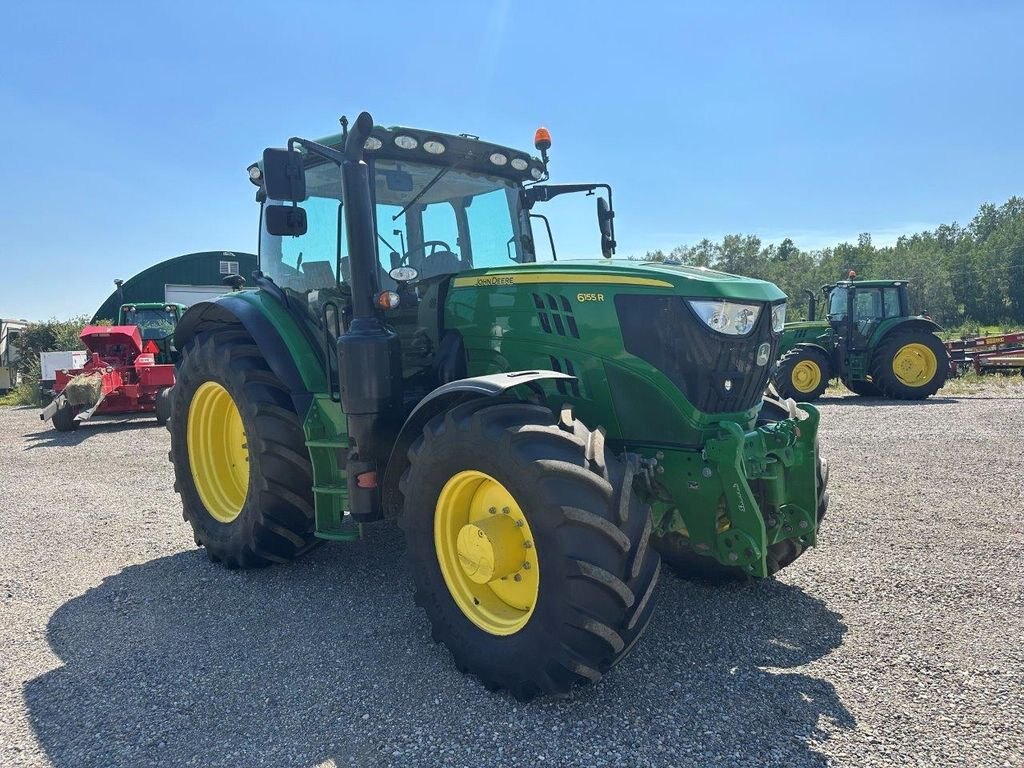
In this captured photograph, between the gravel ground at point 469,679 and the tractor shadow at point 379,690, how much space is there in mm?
11

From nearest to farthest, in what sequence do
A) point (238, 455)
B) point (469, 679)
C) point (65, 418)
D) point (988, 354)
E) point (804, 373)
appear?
point (469, 679), point (238, 455), point (65, 418), point (804, 373), point (988, 354)

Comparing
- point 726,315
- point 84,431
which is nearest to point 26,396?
point 84,431

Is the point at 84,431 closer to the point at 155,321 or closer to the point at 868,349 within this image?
the point at 155,321

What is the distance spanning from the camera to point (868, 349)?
1395cm

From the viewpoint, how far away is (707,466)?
3121mm

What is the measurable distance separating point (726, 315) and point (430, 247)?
6.36 ft

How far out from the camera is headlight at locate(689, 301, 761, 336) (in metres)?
3.19

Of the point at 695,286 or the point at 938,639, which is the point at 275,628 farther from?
the point at 938,639

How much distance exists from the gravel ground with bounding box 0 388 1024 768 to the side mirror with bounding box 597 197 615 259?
2.21m

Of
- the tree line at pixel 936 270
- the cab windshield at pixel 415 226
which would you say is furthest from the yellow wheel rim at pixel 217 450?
the tree line at pixel 936 270

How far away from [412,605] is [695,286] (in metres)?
2.26

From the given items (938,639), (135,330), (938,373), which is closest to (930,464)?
(938,639)

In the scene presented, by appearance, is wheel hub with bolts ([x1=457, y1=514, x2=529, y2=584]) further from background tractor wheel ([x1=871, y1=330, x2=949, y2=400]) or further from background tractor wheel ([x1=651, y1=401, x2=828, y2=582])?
background tractor wheel ([x1=871, y1=330, x2=949, y2=400])

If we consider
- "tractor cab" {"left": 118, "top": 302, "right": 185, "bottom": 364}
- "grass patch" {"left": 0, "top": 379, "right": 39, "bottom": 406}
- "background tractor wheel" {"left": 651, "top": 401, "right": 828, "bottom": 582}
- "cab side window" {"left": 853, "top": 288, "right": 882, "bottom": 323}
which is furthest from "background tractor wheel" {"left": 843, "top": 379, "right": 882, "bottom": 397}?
"grass patch" {"left": 0, "top": 379, "right": 39, "bottom": 406}
